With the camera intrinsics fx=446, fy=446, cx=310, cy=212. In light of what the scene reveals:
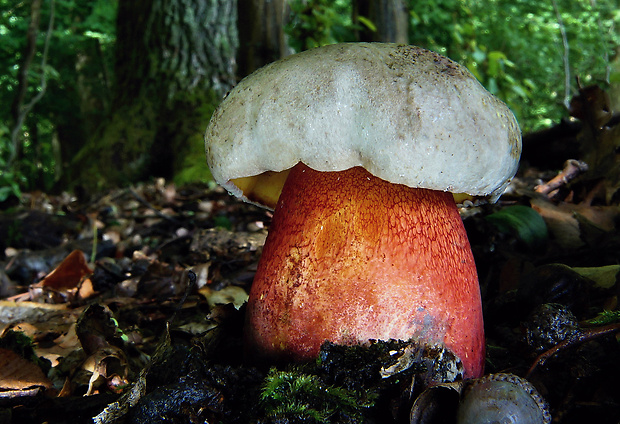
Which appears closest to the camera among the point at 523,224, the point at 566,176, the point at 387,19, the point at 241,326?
the point at 241,326

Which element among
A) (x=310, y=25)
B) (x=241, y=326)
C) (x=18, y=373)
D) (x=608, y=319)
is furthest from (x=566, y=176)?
(x=18, y=373)

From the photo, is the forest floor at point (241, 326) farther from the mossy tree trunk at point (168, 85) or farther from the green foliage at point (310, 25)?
the mossy tree trunk at point (168, 85)

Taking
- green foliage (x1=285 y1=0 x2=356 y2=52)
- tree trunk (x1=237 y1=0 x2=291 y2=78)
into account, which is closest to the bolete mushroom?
green foliage (x1=285 y1=0 x2=356 y2=52)

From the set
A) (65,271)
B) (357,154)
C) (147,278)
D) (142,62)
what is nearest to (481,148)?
(357,154)

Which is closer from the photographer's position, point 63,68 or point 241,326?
point 241,326

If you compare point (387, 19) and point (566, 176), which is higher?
point (387, 19)

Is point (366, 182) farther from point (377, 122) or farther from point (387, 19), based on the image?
point (387, 19)

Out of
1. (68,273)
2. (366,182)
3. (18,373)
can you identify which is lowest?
(68,273)
